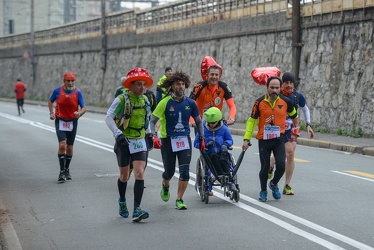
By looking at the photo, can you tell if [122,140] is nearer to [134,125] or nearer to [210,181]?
[134,125]

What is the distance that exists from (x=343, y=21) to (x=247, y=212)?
15022mm

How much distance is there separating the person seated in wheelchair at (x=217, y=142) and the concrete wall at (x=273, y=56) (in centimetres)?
1208

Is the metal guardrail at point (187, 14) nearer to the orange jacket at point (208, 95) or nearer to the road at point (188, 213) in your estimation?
the road at point (188, 213)

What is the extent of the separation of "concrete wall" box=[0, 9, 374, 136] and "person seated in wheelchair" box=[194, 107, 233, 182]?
12081 mm

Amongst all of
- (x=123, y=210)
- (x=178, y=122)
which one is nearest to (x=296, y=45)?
(x=178, y=122)

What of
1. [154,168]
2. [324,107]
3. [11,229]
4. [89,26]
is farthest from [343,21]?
[89,26]

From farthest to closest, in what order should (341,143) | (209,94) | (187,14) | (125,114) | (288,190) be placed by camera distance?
(187,14), (341,143), (209,94), (288,190), (125,114)

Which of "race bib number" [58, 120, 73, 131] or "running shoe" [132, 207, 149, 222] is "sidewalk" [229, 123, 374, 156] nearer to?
"race bib number" [58, 120, 73, 131]

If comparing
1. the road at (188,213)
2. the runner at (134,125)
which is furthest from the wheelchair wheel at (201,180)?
the runner at (134,125)

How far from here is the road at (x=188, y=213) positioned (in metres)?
8.58

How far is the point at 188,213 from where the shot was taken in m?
10.4

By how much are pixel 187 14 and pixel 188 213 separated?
27303 millimetres

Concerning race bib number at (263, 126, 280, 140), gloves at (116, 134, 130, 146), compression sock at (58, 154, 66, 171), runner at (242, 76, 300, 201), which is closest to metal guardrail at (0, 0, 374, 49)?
compression sock at (58, 154, 66, 171)

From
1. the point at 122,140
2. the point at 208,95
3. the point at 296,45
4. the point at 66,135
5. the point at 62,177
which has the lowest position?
the point at 62,177
